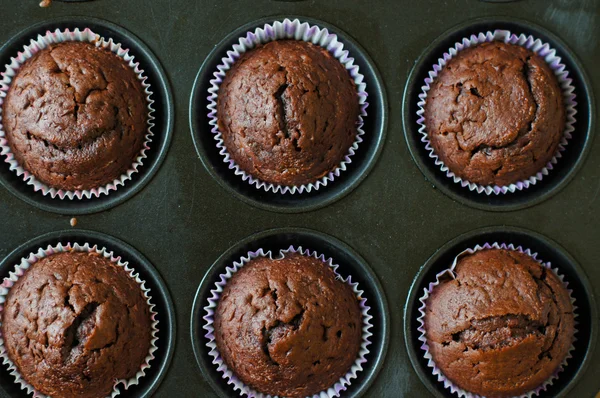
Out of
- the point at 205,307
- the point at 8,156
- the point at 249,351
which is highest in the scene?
the point at 8,156

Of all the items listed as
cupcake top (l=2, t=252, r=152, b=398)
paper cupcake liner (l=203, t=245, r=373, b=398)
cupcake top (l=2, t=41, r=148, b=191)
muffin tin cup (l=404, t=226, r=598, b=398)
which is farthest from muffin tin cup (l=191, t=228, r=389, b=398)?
cupcake top (l=2, t=41, r=148, b=191)

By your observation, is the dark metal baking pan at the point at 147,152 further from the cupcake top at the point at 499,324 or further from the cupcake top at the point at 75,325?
the cupcake top at the point at 499,324

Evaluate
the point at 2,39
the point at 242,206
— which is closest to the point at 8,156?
the point at 2,39

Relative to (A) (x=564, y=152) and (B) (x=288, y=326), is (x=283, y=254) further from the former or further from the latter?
(A) (x=564, y=152)

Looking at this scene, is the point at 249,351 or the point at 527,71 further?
the point at 527,71

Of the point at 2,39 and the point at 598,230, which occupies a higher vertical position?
the point at 2,39

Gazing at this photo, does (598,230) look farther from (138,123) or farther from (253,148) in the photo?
(138,123)
